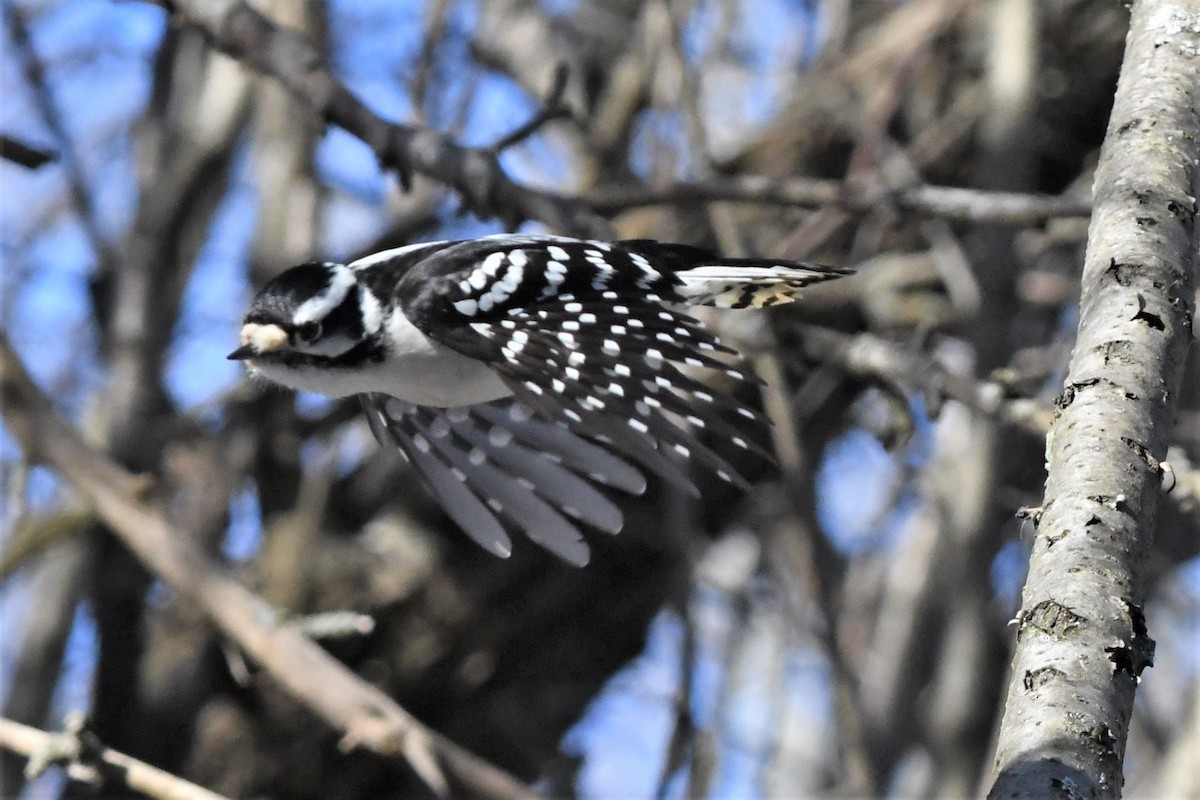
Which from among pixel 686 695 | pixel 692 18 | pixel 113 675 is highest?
pixel 692 18

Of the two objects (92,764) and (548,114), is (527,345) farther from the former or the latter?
(92,764)

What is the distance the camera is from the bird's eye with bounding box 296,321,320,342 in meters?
2.94

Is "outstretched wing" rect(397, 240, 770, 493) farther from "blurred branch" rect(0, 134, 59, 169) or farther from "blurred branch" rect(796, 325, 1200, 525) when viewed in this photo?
"blurred branch" rect(0, 134, 59, 169)

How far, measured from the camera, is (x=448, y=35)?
566cm

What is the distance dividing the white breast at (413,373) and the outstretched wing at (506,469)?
0.30 m

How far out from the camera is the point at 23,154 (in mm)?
3287

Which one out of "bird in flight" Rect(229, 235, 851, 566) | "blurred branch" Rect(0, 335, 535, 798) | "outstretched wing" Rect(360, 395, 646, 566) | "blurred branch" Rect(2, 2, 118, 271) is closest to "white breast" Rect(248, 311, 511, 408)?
"bird in flight" Rect(229, 235, 851, 566)

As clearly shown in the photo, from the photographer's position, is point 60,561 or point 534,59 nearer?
point 60,561

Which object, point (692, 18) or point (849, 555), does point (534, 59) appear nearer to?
point (692, 18)

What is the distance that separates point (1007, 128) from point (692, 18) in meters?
1.88

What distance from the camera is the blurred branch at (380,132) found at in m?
3.28

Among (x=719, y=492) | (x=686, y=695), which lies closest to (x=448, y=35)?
(x=719, y=492)

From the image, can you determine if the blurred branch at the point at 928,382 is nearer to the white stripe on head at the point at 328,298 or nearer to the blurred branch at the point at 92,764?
the white stripe on head at the point at 328,298

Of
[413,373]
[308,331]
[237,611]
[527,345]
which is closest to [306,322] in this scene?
[308,331]
